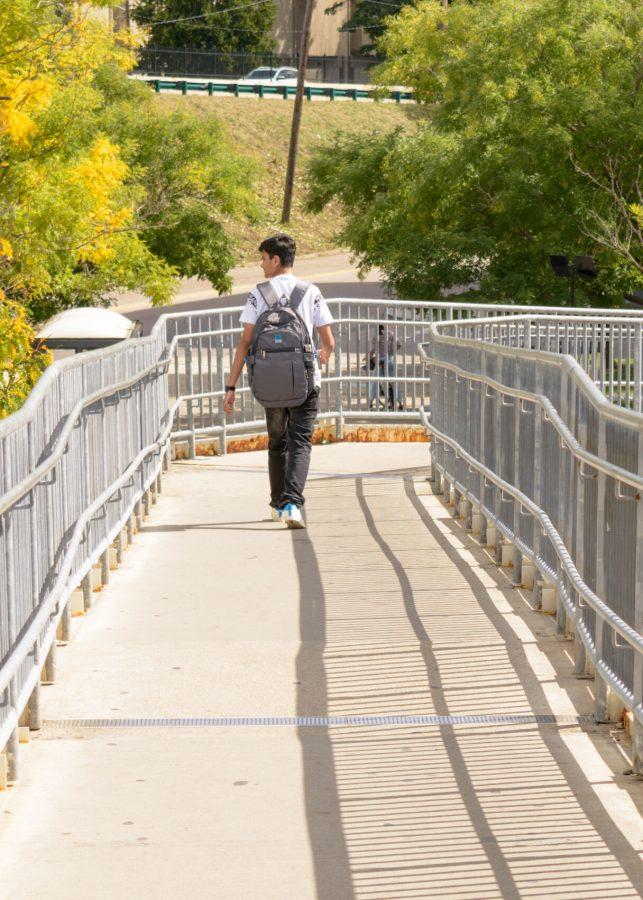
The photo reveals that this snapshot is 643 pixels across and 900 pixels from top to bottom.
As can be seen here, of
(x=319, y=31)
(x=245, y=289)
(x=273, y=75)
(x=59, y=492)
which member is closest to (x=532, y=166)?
(x=59, y=492)

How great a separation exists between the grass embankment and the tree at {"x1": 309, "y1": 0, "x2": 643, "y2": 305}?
34.7 meters

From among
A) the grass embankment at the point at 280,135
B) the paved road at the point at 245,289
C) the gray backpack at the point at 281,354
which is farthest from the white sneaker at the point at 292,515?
the grass embankment at the point at 280,135

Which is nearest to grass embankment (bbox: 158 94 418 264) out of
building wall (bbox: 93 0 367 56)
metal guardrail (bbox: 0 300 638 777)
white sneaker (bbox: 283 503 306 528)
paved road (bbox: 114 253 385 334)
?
paved road (bbox: 114 253 385 334)

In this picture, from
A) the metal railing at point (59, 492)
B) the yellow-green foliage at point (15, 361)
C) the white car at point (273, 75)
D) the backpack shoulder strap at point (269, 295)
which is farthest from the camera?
the white car at point (273, 75)

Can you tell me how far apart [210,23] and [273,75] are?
471 centimetres

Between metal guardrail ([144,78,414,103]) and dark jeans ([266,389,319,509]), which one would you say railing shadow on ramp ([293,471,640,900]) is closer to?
dark jeans ([266,389,319,509])

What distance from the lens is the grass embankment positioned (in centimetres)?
6994

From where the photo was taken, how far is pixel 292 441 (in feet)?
34.1

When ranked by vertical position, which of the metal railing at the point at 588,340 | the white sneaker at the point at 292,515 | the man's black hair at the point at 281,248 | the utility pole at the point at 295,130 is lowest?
the white sneaker at the point at 292,515

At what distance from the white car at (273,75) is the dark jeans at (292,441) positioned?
257 ft

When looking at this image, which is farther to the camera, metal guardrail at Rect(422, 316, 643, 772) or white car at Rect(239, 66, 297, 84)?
white car at Rect(239, 66, 297, 84)

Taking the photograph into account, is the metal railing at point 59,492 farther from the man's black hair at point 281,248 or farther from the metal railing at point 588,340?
the metal railing at point 588,340

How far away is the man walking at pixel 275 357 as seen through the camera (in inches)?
396

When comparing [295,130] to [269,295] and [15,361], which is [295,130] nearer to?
[15,361]
